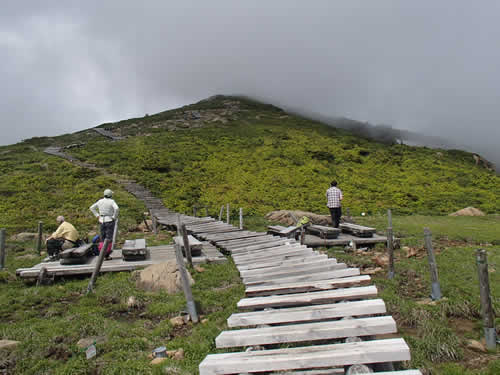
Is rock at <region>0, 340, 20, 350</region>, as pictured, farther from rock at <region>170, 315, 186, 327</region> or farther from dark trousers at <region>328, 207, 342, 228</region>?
dark trousers at <region>328, 207, 342, 228</region>

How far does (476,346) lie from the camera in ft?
17.6

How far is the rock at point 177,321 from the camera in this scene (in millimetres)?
6549

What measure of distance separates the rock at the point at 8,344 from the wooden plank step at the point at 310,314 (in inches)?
155

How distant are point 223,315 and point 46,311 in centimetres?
423

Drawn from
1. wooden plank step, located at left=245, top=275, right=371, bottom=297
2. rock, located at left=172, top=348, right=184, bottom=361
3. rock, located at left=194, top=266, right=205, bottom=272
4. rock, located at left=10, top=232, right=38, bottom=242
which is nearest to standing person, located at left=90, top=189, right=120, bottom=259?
rock, located at left=194, top=266, right=205, bottom=272

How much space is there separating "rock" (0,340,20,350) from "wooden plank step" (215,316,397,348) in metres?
3.95

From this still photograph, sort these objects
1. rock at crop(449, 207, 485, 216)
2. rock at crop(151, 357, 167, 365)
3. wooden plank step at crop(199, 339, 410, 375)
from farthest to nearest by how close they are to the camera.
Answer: rock at crop(449, 207, 485, 216)
rock at crop(151, 357, 167, 365)
wooden plank step at crop(199, 339, 410, 375)

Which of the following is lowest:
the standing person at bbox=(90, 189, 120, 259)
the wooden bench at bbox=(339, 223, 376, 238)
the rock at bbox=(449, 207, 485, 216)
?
the rock at bbox=(449, 207, 485, 216)

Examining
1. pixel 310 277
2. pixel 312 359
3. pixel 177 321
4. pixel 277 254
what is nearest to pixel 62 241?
pixel 177 321

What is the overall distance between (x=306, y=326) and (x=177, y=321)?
10.2ft

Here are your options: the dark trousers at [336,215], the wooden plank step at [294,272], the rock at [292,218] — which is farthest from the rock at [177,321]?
the rock at [292,218]

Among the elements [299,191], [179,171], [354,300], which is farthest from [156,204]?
[354,300]

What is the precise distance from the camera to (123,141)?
51.6 m

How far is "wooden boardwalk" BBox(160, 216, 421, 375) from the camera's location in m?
3.82
